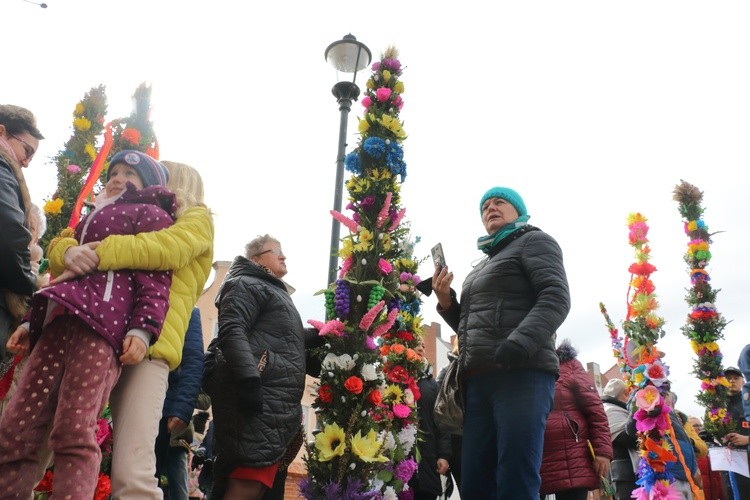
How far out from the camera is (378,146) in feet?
16.0

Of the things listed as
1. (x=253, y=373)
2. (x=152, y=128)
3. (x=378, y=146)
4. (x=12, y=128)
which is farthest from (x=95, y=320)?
(x=152, y=128)

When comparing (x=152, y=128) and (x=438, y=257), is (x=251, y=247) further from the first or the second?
(x=152, y=128)

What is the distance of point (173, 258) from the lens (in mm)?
2797

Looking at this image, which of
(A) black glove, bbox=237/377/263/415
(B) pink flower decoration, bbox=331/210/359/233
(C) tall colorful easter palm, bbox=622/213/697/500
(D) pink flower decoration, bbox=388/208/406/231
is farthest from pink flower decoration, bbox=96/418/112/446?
(C) tall colorful easter palm, bbox=622/213/697/500

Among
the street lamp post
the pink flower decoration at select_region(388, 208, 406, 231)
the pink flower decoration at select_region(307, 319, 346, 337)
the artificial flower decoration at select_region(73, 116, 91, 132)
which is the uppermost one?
the street lamp post

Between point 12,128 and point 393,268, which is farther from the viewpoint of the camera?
point 393,268

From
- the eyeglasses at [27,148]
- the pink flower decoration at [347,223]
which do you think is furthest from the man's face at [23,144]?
the pink flower decoration at [347,223]

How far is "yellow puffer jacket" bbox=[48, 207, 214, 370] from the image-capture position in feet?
8.75

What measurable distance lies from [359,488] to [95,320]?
6.54ft

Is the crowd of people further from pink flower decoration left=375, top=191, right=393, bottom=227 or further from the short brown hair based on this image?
pink flower decoration left=375, top=191, right=393, bottom=227

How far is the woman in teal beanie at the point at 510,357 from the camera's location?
9.50 feet

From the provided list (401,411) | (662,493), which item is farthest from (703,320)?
(401,411)

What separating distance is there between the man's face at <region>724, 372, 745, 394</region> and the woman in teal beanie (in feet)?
19.8

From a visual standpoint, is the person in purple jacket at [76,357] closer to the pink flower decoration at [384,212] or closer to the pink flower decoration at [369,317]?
the pink flower decoration at [369,317]
